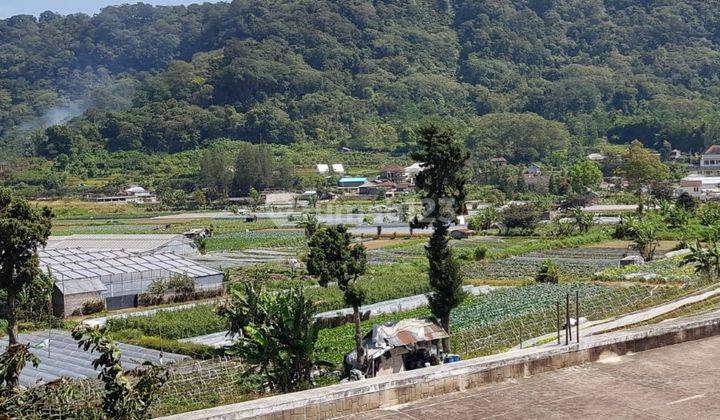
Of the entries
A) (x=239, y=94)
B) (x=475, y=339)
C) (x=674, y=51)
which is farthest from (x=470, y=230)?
(x=674, y=51)

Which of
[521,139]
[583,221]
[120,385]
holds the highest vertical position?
[521,139]

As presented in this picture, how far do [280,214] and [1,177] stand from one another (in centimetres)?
3988

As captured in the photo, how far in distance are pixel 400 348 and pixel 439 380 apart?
26.5 ft

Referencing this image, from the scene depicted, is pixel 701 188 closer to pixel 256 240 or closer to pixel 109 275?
pixel 256 240

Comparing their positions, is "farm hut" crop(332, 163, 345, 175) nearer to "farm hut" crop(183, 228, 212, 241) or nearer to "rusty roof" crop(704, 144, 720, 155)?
"farm hut" crop(183, 228, 212, 241)

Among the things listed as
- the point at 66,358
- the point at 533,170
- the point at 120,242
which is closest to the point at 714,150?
the point at 533,170

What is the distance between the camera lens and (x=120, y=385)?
8141 millimetres

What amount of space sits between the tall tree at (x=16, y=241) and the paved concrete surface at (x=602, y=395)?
11930 mm

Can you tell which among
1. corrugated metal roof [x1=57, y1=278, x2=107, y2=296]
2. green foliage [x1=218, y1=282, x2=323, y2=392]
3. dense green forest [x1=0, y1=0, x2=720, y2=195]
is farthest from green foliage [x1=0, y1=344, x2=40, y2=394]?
dense green forest [x1=0, y1=0, x2=720, y2=195]

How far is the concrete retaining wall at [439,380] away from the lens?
6910mm

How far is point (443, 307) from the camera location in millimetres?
19328

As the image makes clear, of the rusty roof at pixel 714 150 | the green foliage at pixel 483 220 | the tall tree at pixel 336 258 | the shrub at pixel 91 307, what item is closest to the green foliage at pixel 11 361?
the tall tree at pixel 336 258

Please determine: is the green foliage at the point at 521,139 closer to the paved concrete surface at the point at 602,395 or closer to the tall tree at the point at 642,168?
the tall tree at the point at 642,168

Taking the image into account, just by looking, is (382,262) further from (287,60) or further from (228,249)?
(287,60)
